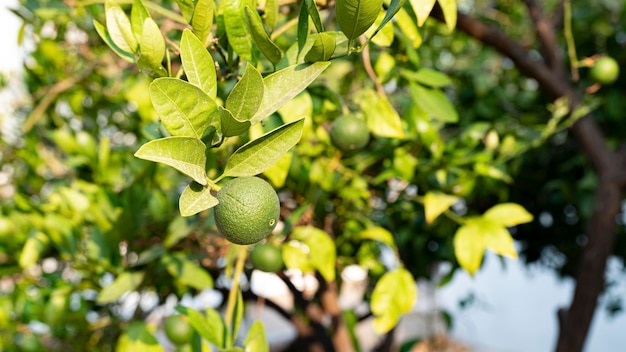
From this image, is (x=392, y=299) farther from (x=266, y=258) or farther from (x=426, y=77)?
(x=426, y=77)

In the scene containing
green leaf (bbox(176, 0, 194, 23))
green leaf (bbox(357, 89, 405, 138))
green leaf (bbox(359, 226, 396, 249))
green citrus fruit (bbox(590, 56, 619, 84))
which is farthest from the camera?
green citrus fruit (bbox(590, 56, 619, 84))

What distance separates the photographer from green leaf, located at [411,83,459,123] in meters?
0.82

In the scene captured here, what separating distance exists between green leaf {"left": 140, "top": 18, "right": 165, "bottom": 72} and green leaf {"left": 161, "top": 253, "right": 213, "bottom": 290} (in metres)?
0.52

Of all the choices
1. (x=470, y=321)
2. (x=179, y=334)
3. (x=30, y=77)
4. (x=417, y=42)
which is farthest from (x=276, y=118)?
(x=470, y=321)

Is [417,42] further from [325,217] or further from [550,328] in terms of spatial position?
[550,328]

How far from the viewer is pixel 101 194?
3.42 ft

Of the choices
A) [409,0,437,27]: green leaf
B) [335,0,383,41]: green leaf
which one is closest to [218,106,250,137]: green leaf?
[335,0,383,41]: green leaf

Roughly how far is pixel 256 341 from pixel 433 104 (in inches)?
16.4

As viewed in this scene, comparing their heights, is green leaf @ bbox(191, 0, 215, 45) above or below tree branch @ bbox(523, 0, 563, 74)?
above

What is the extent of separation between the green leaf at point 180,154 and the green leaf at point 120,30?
0.56ft

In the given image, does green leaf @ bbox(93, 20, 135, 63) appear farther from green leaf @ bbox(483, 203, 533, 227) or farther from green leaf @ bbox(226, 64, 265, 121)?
green leaf @ bbox(483, 203, 533, 227)

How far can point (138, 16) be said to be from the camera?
0.50 metres

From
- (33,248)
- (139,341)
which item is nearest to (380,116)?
(139,341)

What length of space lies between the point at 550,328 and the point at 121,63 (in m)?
4.47
